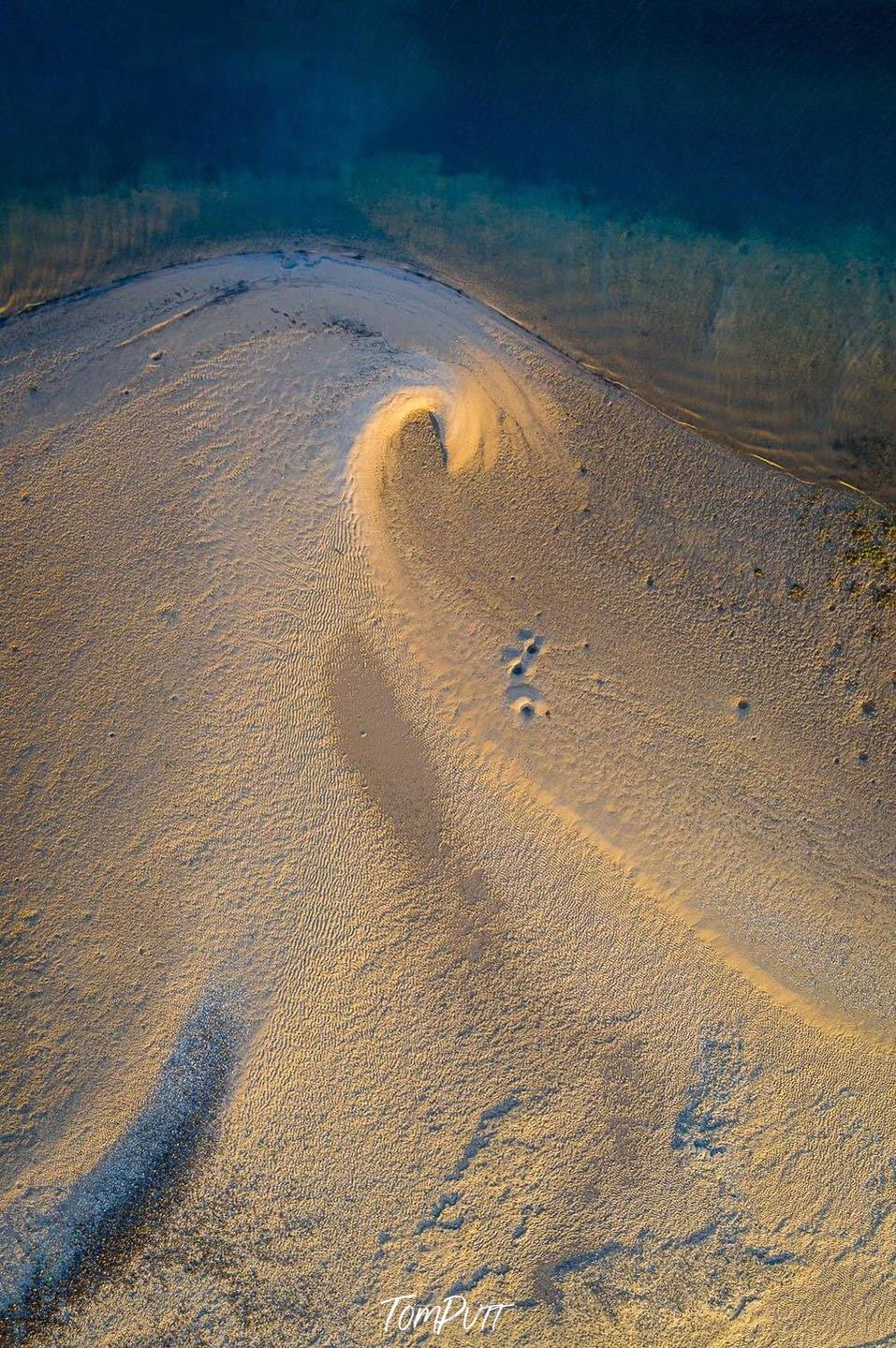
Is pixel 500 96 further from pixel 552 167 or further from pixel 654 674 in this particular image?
pixel 654 674

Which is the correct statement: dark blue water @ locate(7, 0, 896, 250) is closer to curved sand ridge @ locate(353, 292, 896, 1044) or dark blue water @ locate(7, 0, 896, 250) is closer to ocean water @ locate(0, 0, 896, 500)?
ocean water @ locate(0, 0, 896, 500)

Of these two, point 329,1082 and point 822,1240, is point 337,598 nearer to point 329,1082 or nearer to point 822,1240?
point 329,1082

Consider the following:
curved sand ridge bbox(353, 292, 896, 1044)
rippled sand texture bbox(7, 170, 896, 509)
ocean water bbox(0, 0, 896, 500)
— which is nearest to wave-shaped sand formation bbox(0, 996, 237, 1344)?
curved sand ridge bbox(353, 292, 896, 1044)

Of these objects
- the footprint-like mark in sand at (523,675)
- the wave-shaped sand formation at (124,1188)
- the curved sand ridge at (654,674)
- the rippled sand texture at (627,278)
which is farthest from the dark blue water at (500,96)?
the wave-shaped sand formation at (124,1188)

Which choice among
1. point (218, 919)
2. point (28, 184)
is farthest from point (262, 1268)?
point (28, 184)

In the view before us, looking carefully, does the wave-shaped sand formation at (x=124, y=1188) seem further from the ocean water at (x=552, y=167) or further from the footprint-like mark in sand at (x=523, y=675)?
the ocean water at (x=552, y=167)
